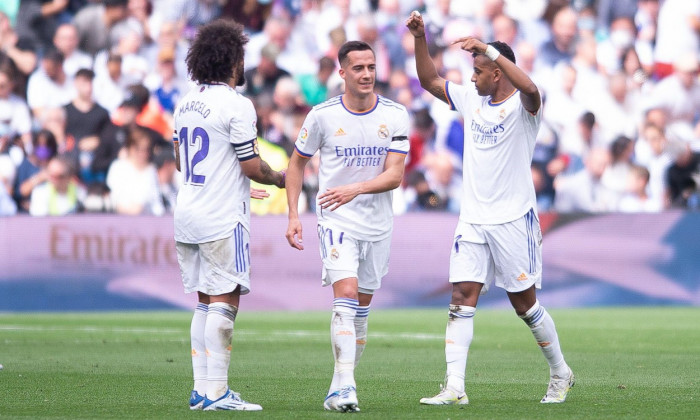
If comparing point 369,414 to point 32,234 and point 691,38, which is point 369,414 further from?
point 691,38

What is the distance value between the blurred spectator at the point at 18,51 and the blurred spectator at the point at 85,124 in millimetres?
960

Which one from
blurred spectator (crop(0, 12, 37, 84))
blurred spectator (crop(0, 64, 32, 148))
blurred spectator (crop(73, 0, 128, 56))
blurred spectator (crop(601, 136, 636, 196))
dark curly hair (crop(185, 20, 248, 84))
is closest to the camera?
dark curly hair (crop(185, 20, 248, 84))

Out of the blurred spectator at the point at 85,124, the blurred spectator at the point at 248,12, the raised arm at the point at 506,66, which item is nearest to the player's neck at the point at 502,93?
the raised arm at the point at 506,66

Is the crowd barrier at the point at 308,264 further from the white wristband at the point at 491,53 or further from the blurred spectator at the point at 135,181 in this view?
the white wristband at the point at 491,53

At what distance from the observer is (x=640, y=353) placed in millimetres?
11859

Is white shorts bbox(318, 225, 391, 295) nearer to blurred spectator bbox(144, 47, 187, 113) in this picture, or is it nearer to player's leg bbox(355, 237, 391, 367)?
player's leg bbox(355, 237, 391, 367)

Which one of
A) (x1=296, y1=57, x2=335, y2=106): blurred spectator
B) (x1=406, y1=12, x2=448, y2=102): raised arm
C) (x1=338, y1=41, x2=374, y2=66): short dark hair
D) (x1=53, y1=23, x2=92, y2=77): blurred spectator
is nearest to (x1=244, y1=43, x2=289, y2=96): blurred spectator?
(x1=296, y1=57, x2=335, y2=106): blurred spectator

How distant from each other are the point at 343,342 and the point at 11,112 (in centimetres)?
1327

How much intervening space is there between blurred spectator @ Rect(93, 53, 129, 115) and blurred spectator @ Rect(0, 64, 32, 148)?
47.1 inches

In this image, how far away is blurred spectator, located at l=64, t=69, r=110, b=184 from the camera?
1862 cm

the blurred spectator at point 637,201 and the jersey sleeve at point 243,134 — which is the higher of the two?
the jersey sleeve at point 243,134

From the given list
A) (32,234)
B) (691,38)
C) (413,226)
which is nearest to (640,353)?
(413,226)

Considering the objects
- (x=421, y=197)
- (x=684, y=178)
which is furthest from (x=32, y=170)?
(x=684, y=178)

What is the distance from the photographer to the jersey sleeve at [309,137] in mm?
7691
